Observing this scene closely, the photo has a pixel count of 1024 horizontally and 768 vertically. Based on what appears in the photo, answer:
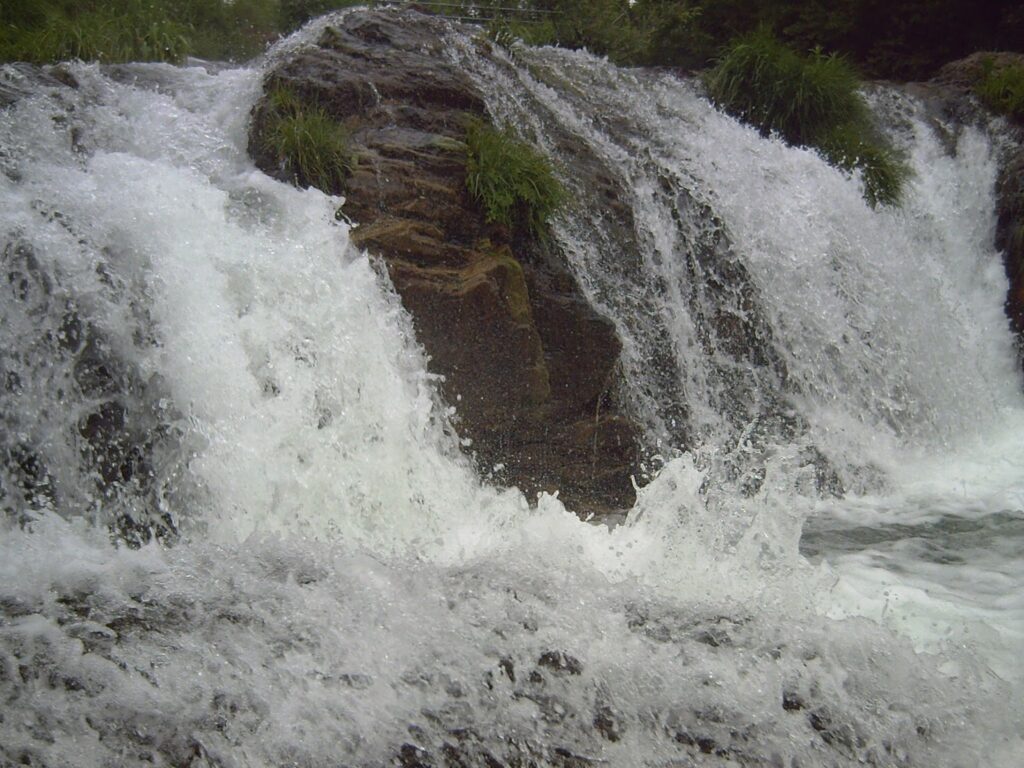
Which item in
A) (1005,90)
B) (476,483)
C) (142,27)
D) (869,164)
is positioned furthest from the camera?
(1005,90)

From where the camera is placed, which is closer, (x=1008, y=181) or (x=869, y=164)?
(x=869, y=164)

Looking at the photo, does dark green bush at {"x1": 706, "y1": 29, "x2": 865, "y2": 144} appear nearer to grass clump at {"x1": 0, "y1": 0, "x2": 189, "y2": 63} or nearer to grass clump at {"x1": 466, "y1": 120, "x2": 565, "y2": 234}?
grass clump at {"x1": 466, "y1": 120, "x2": 565, "y2": 234}

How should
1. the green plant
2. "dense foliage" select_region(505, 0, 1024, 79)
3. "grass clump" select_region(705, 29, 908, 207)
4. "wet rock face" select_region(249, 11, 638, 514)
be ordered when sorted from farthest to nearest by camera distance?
"dense foliage" select_region(505, 0, 1024, 79) < "grass clump" select_region(705, 29, 908, 207) < the green plant < "wet rock face" select_region(249, 11, 638, 514)

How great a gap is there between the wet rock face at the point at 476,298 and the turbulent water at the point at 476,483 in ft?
0.60

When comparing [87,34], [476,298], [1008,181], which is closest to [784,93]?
[1008,181]

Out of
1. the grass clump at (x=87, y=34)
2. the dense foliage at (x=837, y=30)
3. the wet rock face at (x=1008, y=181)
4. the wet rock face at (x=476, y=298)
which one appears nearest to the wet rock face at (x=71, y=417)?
the wet rock face at (x=476, y=298)

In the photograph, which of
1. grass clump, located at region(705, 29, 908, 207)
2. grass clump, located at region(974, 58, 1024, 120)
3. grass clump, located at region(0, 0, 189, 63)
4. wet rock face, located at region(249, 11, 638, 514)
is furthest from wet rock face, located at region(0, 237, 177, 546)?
grass clump, located at region(974, 58, 1024, 120)

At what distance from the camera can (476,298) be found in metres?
4.85

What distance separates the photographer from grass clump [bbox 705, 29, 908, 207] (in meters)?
8.36

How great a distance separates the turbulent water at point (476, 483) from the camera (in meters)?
2.57

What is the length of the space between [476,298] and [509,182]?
0.79m

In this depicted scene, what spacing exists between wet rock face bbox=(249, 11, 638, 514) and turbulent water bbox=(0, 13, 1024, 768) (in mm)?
182

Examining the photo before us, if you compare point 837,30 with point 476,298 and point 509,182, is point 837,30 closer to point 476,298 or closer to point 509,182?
point 509,182

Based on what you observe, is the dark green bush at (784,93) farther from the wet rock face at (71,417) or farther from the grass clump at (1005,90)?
the wet rock face at (71,417)
